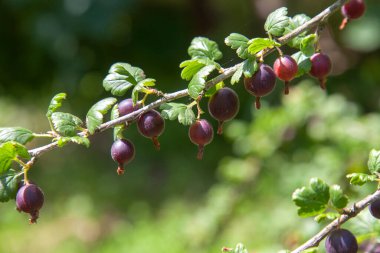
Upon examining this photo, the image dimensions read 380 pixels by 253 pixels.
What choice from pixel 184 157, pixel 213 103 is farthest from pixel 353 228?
pixel 184 157

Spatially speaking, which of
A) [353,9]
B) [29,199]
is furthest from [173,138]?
[29,199]

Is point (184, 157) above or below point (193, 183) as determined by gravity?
above

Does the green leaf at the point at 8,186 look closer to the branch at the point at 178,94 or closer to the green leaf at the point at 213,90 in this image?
the branch at the point at 178,94

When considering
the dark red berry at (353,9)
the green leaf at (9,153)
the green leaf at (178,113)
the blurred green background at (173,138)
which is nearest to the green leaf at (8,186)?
the green leaf at (9,153)

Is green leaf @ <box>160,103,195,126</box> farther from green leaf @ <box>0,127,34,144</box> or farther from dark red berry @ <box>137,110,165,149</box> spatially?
green leaf @ <box>0,127,34,144</box>

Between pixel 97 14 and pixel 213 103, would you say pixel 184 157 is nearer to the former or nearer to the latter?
pixel 97 14
